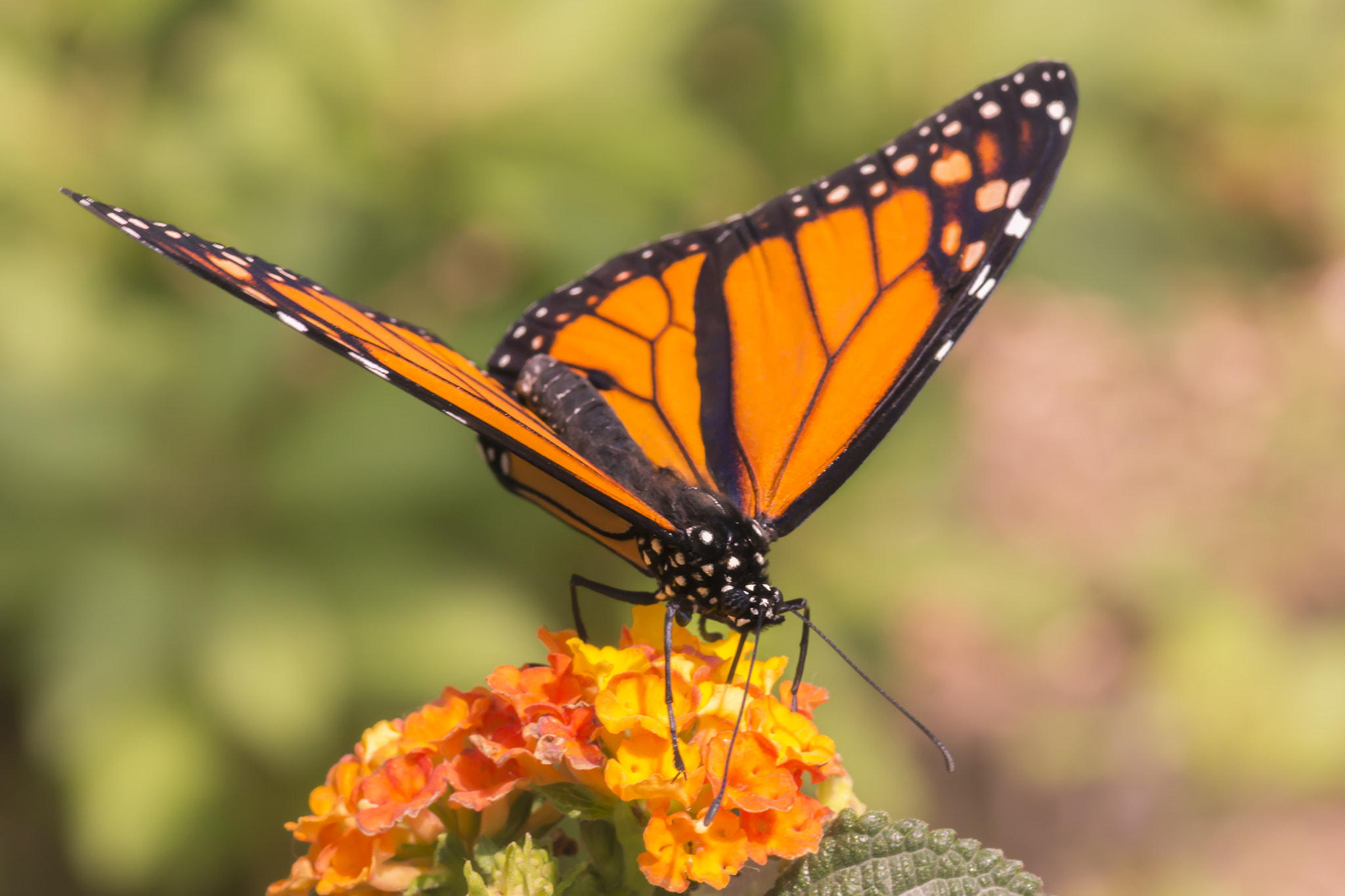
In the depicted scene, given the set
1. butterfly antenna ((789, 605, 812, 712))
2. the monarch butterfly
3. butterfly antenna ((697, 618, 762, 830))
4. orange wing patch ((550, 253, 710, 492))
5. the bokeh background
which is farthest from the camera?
the bokeh background

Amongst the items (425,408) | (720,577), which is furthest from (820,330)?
(425,408)

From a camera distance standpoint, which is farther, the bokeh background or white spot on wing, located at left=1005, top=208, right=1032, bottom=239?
the bokeh background

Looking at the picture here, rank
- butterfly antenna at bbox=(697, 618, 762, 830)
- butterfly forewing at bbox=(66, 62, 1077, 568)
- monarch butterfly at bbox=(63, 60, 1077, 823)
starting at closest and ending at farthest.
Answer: butterfly antenna at bbox=(697, 618, 762, 830), monarch butterfly at bbox=(63, 60, 1077, 823), butterfly forewing at bbox=(66, 62, 1077, 568)

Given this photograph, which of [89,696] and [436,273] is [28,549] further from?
[436,273]

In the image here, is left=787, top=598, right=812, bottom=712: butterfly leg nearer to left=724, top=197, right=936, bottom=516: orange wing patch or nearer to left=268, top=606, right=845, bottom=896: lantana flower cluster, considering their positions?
left=268, top=606, right=845, bottom=896: lantana flower cluster

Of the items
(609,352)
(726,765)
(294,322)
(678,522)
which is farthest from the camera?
(609,352)

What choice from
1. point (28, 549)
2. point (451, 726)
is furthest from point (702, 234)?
point (28, 549)

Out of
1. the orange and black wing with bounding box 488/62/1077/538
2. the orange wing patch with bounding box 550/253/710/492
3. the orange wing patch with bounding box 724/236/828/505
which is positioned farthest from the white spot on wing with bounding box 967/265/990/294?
the orange wing patch with bounding box 550/253/710/492

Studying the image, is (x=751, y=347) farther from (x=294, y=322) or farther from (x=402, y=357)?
(x=294, y=322)

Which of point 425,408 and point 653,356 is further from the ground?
point 425,408
